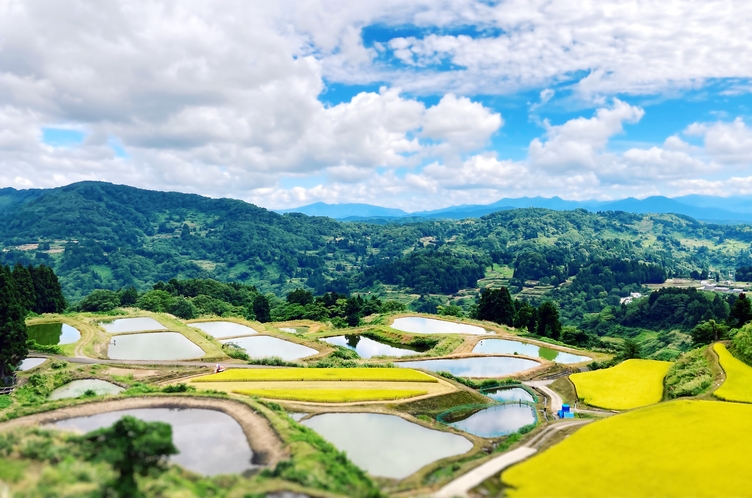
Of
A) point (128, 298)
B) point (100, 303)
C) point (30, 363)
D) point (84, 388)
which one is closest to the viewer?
point (84, 388)

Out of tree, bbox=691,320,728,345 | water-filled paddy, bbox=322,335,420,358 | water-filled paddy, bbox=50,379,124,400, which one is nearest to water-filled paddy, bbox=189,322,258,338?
water-filled paddy, bbox=322,335,420,358

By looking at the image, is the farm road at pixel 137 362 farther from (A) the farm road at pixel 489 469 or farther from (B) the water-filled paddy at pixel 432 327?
(A) the farm road at pixel 489 469

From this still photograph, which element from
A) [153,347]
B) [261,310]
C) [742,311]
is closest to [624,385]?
[742,311]

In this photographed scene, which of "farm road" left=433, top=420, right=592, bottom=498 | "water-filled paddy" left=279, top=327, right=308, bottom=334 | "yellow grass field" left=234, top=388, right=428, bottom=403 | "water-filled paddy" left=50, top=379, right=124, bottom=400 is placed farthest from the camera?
"water-filled paddy" left=279, top=327, right=308, bottom=334

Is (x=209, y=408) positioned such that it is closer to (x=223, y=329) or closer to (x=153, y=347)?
(x=153, y=347)

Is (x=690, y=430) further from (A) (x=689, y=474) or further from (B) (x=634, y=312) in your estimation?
(B) (x=634, y=312)

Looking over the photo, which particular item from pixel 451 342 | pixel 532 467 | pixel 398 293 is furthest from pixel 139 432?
pixel 398 293

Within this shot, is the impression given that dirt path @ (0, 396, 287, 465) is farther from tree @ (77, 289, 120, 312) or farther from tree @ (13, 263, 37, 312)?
tree @ (77, 289, 120, 312)
